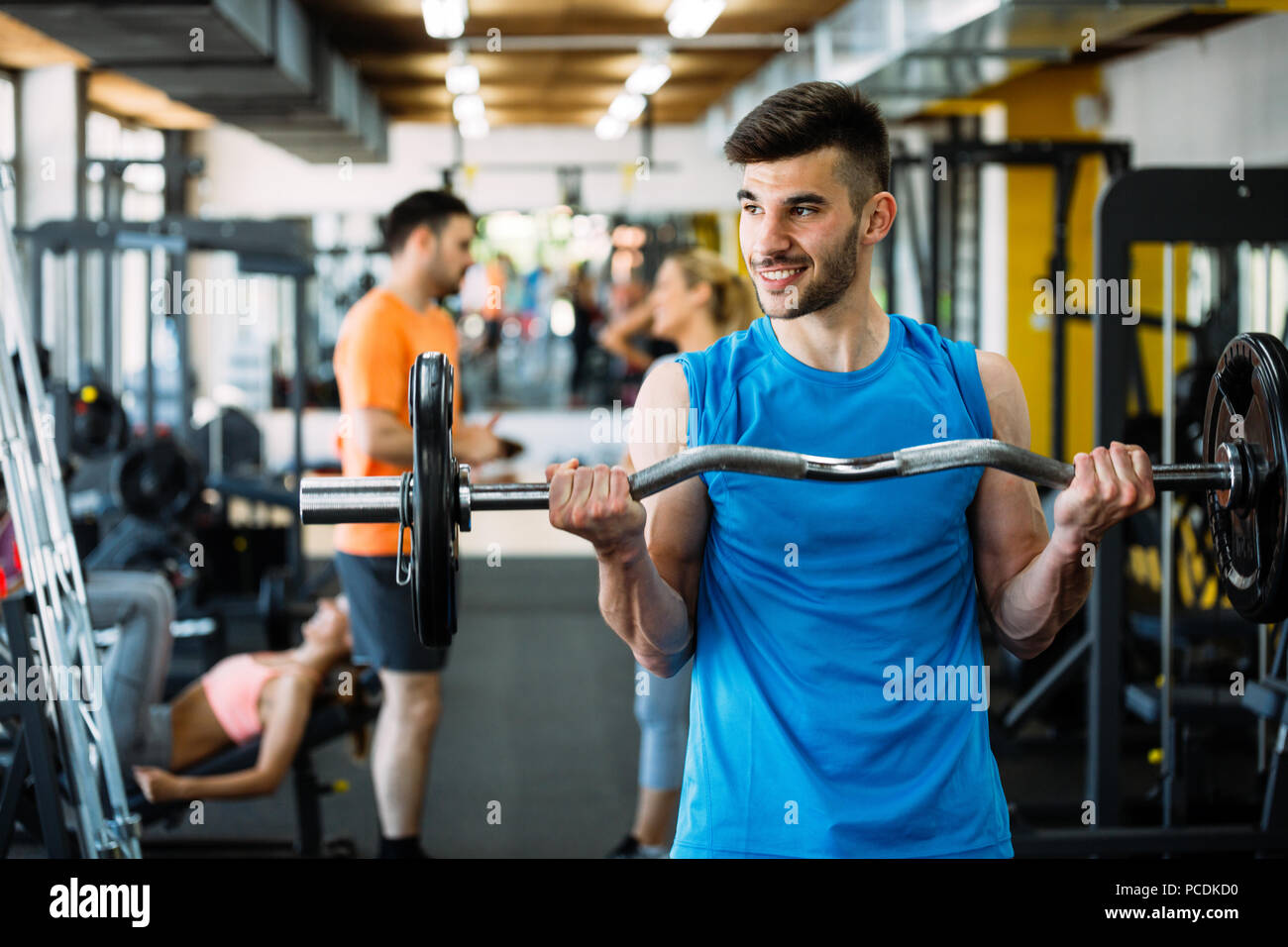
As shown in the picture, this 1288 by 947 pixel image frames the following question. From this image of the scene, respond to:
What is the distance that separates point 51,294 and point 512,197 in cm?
422

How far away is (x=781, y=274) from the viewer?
129 centimetres

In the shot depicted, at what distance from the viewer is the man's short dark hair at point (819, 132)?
4.20ft

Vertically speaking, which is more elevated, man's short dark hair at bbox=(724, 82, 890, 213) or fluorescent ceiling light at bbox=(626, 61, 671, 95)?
fluorescent ceiling light at bbox=(626, 61, 671, 95)

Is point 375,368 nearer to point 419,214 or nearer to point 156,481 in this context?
point 419,214

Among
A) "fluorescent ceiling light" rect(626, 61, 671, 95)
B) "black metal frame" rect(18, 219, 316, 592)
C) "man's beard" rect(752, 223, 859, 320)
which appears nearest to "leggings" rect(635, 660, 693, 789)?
"man's beard" rect(752, 223, 859, 320)

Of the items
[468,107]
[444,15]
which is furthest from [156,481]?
[468,107]

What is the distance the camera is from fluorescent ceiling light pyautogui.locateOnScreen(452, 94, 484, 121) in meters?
8.66

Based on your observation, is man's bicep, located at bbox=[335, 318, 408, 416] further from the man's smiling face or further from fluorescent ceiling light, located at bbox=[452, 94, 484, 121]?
fluorescent ceiling light, located at bbox=[452, 94, 484, 121]

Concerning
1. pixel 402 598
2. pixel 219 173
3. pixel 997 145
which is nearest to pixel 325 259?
pixel 219 173

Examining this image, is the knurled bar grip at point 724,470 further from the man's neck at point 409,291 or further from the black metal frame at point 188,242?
the black metal frame at point 188,242

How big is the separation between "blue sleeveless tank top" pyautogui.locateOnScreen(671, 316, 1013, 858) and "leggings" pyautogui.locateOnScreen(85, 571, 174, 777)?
78.3 inches

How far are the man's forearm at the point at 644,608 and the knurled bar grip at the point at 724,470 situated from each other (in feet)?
0.26
